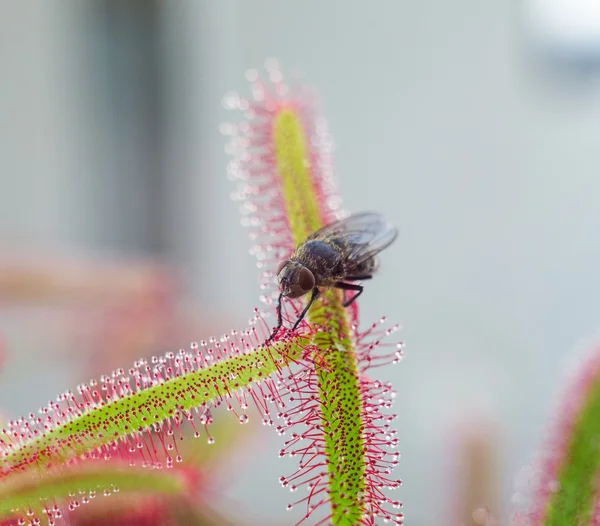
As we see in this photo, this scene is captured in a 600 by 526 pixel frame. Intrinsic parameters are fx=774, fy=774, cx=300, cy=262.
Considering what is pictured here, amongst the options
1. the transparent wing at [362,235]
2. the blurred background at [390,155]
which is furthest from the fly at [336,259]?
the blurred background at [390,155]

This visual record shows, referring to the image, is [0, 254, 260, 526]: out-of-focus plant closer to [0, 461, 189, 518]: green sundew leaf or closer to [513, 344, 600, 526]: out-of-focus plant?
[0, 461, 189, 518]: green sundew leaf

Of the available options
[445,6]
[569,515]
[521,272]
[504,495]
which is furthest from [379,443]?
[445,6]

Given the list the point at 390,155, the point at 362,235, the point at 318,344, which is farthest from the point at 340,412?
the point at 390,155

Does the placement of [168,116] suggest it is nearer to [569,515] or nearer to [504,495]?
[504,495]

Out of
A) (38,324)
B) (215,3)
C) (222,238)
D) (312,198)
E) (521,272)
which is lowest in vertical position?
(312,198)

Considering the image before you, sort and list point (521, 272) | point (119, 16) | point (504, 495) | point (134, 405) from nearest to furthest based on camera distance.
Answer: point (134, 405), point (504, 495), point (521, 272), point (119, 16)
